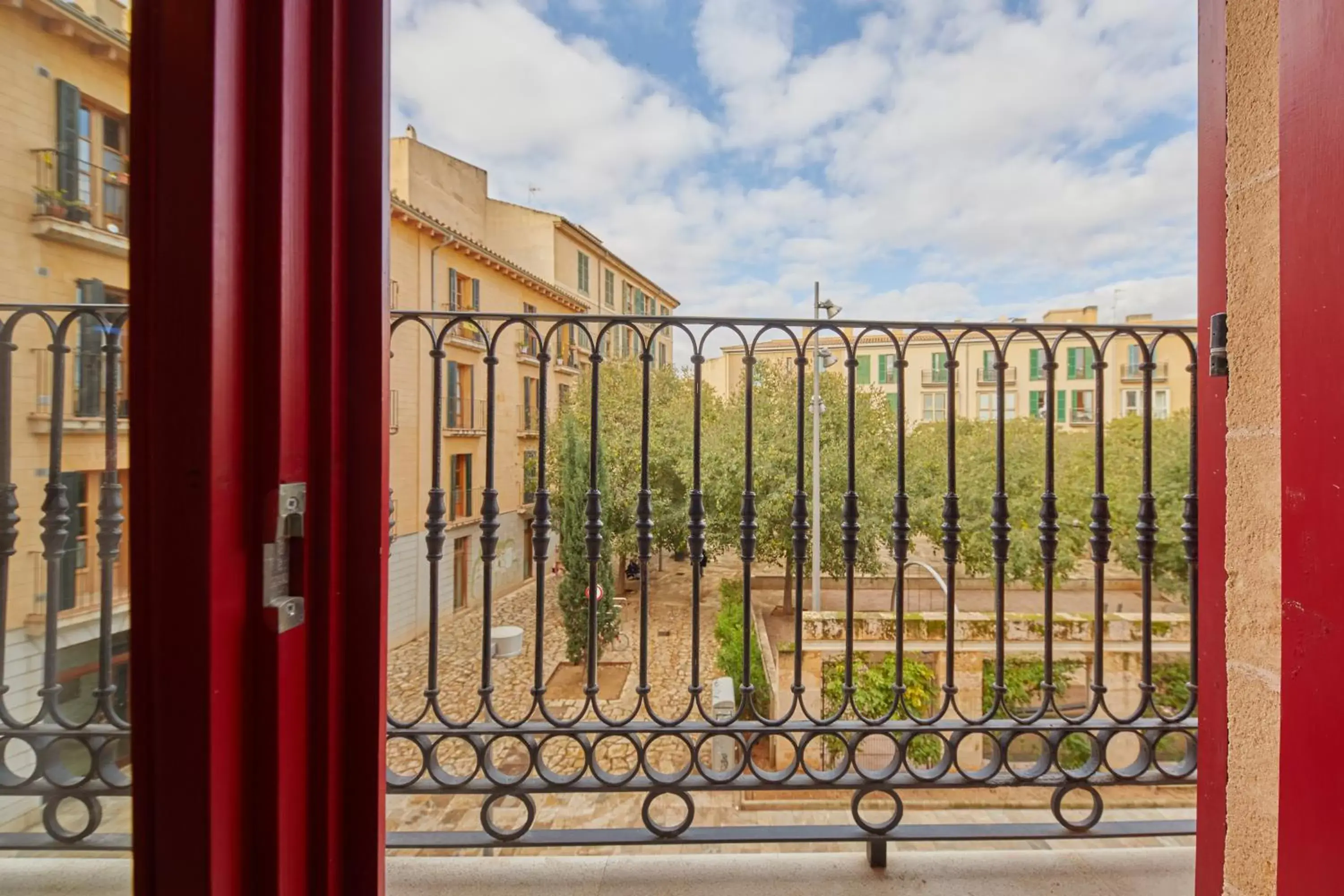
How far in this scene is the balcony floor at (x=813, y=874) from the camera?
119cm

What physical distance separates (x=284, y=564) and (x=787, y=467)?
26.2ft

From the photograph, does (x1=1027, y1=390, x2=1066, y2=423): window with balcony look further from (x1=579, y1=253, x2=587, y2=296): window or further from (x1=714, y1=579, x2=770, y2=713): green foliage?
(x1=579, y1=253, x2=587, y2=296): window

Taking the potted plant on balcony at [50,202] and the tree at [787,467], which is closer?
the potted plant on balcony at [50,202]

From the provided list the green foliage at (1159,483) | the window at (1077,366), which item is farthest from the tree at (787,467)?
the window at (1077,366)

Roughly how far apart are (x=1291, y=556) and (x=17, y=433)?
52.0 inches

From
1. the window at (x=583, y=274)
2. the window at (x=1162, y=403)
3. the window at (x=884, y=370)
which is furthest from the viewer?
the window at (x=583, y=274)

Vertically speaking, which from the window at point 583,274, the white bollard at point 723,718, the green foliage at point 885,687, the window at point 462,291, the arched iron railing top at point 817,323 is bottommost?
the green foliage at point 885,687

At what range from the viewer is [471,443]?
8141mm

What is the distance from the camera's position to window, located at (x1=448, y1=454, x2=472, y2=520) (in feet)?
23.4

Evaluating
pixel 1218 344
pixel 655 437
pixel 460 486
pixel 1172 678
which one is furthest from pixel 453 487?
pixel 1172 678

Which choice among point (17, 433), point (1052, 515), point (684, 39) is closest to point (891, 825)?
point (1052, 515)

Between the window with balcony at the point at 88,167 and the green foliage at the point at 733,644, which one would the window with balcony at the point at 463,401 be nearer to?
the green foliage at the point at 733,644

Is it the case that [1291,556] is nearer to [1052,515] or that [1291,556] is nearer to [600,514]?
[1052,515]

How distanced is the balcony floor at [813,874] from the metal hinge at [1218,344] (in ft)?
3.97
